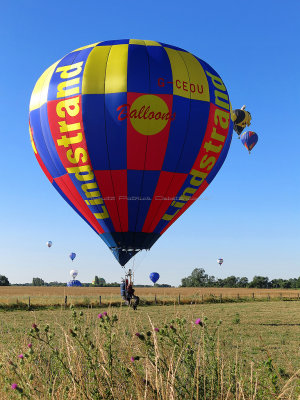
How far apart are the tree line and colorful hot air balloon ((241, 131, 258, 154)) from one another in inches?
3400

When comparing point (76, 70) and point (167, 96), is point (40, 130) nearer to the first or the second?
point (76, 70)

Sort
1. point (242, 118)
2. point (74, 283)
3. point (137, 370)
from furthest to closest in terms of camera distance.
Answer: point (74, 283), point (242, 118), point (137, 370)

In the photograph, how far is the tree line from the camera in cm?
13162

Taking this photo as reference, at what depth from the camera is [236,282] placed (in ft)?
483

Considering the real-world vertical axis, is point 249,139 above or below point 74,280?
above

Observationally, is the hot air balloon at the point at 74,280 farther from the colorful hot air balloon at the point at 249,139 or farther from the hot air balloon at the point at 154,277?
the colorful hot air balloon at the point at 249,139

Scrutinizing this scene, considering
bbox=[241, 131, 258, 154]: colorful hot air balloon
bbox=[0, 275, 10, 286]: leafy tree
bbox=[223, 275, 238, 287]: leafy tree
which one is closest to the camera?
bbox=[241, 131, 258, 154]: colorful hot air balloon

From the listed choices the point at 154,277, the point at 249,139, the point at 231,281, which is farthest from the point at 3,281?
the point at 249,139

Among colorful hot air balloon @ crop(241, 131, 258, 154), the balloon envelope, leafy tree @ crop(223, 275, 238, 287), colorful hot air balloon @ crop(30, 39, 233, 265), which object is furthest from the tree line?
colorful hot air balloon @ crop(30, 39, 233, 265)

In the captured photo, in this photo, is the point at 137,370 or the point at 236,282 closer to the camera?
the point at 137,370

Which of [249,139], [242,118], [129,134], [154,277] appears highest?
[249,139]

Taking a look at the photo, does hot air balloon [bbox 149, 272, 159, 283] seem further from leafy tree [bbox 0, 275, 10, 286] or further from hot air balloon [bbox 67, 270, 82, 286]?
leafy tree [bbox 0, 275, 10, 286]

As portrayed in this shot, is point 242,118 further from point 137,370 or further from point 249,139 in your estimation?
point 137,370

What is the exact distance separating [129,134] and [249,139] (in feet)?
113
